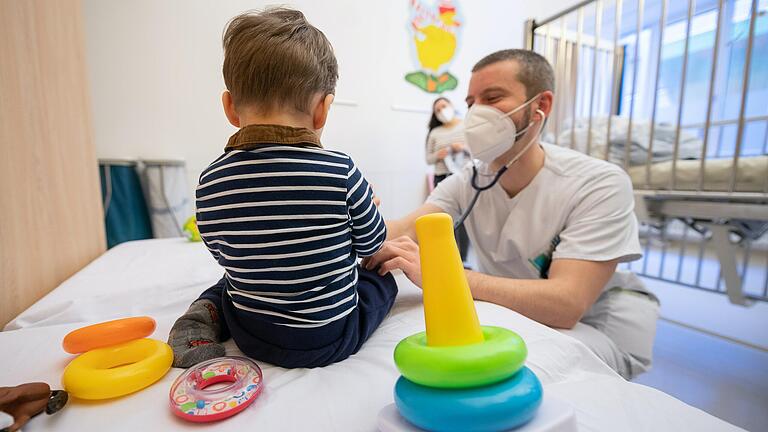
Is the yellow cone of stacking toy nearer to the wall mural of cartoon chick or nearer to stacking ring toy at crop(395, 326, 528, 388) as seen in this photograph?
stacking ring toy at crop(395, 326, 528, 388)

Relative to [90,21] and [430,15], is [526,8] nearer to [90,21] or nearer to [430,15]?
[430,15]

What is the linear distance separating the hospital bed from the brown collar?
135cm

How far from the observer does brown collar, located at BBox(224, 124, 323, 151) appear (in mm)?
517

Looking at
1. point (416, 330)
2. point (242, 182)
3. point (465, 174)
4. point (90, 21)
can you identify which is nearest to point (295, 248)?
point (242, 182)

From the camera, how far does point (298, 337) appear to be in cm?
54

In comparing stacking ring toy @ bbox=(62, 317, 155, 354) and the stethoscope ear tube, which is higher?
the stethoscope ear tube

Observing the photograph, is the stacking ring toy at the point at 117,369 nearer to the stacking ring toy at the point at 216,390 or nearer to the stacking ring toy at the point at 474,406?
the stacking ring toy at the point at 216,390

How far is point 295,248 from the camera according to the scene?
1.70ft

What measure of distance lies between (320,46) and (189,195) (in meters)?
1.89

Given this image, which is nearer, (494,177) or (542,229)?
(542,229)

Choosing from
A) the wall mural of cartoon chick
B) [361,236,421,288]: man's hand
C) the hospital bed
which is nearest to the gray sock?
[361,236,421,288]: man's hand

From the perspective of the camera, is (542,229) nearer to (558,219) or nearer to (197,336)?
(558,219)

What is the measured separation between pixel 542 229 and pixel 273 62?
0.75 metres

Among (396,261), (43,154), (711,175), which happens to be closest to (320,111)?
(396,261)
